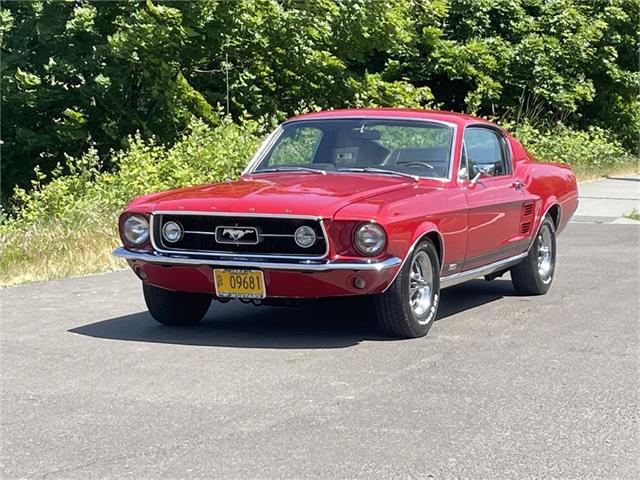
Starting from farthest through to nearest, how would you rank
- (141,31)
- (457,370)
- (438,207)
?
(141,31)
(438,207)
(457,370)

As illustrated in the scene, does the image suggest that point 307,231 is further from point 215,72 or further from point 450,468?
point 215,72

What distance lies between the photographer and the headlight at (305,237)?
734 cm

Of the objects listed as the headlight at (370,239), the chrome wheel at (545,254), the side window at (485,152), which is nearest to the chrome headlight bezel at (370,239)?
the headlight at (370,239)

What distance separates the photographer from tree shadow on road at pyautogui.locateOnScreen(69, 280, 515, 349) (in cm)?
771

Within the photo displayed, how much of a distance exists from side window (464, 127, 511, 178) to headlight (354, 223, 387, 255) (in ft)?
5.98

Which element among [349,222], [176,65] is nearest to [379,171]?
[349,222]

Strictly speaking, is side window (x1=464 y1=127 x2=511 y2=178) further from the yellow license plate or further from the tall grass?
the tall grass

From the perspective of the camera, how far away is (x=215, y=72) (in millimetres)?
25875

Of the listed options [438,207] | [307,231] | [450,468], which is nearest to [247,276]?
[307,231]

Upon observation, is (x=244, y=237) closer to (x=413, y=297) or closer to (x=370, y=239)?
(x=370, y=239)

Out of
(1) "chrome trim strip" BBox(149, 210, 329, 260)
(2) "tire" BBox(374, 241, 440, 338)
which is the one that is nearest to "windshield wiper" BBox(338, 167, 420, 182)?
(2) "tire" BBox(374, 241, 440, 338)

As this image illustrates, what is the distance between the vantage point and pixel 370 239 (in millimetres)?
7266

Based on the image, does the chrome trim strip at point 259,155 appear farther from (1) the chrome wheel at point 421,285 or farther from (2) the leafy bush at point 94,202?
(2) the leafy bush at point 94,202

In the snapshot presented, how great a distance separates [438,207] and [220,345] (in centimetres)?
173
